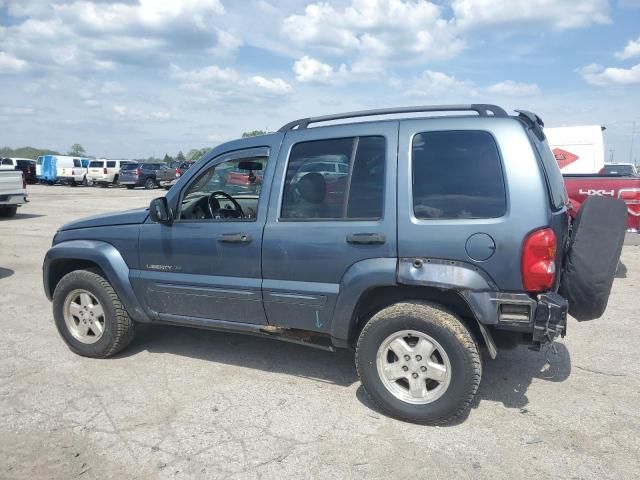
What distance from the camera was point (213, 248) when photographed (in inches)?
152

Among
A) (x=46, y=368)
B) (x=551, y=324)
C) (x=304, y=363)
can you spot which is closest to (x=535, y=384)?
(x=551, y=324)

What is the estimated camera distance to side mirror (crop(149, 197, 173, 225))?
156 inches

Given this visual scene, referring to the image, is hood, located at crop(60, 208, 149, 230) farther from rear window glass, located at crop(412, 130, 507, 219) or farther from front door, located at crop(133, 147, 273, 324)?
rear window glass, located at crop(412, 130, 507, 219)

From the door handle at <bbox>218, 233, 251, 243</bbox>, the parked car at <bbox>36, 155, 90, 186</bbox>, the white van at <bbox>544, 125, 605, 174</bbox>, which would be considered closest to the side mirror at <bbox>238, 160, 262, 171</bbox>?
the door handle at <bbox>218, 233, 251, 243</bbox>

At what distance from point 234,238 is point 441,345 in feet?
5.27

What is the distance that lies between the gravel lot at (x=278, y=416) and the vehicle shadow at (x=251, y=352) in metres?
0.02

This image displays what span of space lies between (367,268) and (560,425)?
157 cm

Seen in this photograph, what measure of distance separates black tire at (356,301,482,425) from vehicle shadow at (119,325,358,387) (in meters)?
0.61

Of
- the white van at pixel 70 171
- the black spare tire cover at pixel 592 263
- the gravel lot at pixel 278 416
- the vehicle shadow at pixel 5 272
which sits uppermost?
the white van at pixel 70 171

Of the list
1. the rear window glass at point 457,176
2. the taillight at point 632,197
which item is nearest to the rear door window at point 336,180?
the rear window glass at point 457,176

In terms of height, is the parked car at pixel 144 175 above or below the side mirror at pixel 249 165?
above

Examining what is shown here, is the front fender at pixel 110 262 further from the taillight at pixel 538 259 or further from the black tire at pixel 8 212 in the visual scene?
the black tire at pixel 8 212

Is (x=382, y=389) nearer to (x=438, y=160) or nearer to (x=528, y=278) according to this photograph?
(x=528, y=278)

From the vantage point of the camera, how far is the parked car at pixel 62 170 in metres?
34.3
